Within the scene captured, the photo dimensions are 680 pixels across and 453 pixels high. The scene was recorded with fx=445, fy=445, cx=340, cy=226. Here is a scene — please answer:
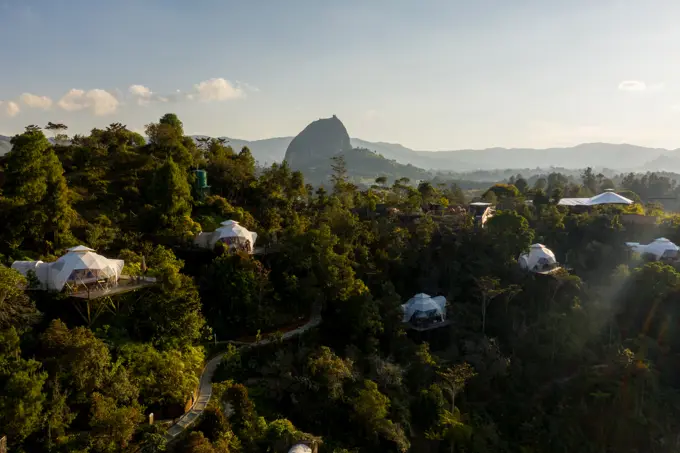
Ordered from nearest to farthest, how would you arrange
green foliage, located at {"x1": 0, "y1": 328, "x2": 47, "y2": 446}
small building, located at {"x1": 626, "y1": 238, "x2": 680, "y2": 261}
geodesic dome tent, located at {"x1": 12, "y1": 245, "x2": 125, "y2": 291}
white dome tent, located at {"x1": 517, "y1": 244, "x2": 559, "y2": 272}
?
→ 1. green foliage, located at {"x1": 0, "y1": 328, "x2": 47, "y2": 446}
2. geodesic dome tent, located at {"x1": 12, "y1": 245, "x2": 125, "y2": 291}
3. white dome tent, located at {"x1": 517, "y1": 244, "x2": 559, "y2": 272}
4. small building, located at {"x1": 626, "y1": 238, "x2": 680, "y2": 261}

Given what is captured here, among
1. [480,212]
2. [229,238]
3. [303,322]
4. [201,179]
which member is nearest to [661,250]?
[480,212]

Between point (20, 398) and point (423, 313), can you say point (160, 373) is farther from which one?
point (423, 313)

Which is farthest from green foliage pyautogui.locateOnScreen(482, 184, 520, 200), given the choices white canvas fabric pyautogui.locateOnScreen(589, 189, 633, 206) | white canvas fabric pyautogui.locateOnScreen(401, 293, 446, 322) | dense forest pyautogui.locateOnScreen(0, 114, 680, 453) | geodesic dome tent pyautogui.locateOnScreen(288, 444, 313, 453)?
geodesic dome tent pyautogui.locateOnScreen(288, 444, 313, 453)

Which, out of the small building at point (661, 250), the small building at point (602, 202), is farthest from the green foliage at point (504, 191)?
the small building at point (661, 250)

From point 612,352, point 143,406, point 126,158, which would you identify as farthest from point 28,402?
point 612,352

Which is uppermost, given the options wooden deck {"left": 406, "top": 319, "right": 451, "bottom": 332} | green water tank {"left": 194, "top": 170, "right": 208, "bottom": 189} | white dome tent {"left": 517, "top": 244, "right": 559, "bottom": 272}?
green water tank {"left": 194, "top": 170, "right": 208, "bottom": 189}

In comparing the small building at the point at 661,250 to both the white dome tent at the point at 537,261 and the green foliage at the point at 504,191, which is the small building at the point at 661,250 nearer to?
the white dome tent at the point at 537,261

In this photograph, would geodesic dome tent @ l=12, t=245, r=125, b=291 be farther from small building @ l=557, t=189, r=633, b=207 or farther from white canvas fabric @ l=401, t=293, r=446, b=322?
small building @ l=557, t=189, r=633, b=207
